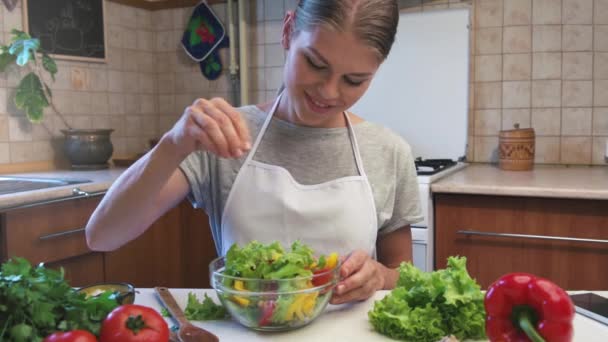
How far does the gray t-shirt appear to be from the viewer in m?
1.21

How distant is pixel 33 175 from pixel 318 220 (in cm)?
153

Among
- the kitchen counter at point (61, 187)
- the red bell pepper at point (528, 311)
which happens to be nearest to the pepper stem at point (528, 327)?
the red bell pepper at point (528, 311)

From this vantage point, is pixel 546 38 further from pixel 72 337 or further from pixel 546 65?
pixel 72 337

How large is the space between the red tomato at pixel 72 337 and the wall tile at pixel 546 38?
2.27 m

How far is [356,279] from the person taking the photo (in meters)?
0.98

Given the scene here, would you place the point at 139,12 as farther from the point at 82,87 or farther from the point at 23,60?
the point at 23,60

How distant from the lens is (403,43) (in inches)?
101

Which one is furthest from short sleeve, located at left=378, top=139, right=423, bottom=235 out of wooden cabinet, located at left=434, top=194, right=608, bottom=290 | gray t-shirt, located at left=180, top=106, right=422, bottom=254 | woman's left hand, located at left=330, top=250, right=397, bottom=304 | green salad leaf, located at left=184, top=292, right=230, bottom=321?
wooden cabinet, located at left=434, top=194, right=608, bottom=290

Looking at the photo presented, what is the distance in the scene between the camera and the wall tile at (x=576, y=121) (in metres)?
2.41

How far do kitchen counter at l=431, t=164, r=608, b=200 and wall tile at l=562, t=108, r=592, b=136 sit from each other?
0.56 ft

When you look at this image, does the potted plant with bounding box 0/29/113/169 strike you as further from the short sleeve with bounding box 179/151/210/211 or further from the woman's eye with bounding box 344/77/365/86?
the woman's eye with bounding box 344/77/365/86

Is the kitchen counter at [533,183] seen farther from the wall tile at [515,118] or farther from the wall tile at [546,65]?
the wall tile at [546,65]

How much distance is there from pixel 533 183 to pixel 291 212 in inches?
45.4

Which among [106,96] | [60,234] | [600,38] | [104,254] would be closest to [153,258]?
[104,254]
